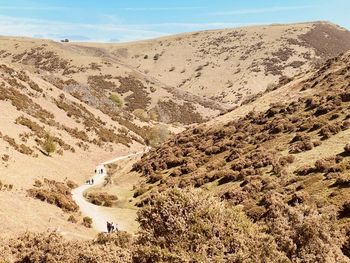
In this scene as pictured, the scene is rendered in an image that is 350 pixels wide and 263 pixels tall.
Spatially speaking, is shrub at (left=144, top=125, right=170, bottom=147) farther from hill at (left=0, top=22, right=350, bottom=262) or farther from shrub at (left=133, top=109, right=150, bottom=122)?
shrub at (left=133, top=109, right=150, bottom=122)

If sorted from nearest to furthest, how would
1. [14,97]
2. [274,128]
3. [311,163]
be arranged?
1. [311,163]
2. [274,128]
3. [14,97]

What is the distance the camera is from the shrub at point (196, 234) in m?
15.8

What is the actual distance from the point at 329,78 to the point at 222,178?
1078 inches

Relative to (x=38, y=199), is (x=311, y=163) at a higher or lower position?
higher

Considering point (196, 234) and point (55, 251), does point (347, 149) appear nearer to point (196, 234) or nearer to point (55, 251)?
point (196, 234)

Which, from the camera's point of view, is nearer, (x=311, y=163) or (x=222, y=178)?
(x=311, y=163)

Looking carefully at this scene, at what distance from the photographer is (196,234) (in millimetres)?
16109

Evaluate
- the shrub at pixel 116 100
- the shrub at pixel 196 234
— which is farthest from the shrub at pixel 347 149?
the shrub at pixel 116 100

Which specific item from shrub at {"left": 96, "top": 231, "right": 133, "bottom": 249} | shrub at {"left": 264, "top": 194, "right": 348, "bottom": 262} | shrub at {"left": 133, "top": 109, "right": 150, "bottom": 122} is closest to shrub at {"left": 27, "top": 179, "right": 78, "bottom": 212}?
shrub at {"left": 96, "top": 231, "right": 133, "bottom": 249}

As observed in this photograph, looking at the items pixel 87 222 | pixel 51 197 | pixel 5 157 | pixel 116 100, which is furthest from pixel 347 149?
pixel 116 100

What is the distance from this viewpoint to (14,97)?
70.0m

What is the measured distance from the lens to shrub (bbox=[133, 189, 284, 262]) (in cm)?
1575

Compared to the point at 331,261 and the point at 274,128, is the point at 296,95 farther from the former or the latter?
the point at 331,261

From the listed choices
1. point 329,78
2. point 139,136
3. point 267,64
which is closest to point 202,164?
point 329,78
